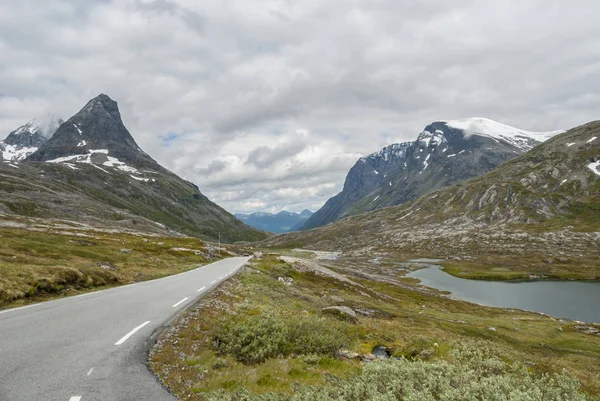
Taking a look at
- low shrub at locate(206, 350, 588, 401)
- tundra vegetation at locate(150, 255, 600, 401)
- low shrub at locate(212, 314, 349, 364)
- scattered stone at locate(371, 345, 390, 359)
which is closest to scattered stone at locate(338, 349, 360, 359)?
tundra vegetation at locate(150, 255, 600, 401)

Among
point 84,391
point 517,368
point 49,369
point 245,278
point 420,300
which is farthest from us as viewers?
point 420,300


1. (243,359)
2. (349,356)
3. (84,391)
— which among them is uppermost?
(84,391)

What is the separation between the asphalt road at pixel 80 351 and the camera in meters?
9.27

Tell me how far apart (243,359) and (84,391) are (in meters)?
5.51

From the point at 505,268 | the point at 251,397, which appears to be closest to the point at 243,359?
the point at 251,397

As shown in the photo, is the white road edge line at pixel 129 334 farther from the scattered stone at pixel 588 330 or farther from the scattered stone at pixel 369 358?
the scattered stone at pixel 588 330

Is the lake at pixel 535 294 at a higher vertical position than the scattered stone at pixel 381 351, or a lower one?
lower

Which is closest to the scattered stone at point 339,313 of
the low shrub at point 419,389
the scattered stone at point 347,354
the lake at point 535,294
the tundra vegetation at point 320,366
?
the tundra vegetation at point 320,366

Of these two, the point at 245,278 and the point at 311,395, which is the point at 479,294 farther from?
the point at 311,395

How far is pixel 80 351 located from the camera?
1223cm

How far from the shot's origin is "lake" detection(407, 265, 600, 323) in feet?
260

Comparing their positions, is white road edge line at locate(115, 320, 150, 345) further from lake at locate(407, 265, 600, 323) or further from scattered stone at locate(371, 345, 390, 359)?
lake at locate(407, 265, 600, 323)

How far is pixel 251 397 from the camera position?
9625 mm

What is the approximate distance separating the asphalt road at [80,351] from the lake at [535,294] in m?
88.0
